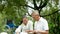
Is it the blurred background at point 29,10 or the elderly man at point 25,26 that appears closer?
the elderly man at point 25,26

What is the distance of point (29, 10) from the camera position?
6.92 meters

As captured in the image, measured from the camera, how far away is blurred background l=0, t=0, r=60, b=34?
5.57 meters

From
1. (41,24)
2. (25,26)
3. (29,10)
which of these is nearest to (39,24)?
(41,24)

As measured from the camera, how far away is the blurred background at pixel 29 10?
18.3 feet

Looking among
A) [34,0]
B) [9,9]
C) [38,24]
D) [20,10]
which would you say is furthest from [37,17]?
[34,0]

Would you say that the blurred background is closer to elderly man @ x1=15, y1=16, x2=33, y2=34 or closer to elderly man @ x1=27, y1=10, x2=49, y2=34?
elderly man @ x1=15, y1=16, x2=33, y2=34

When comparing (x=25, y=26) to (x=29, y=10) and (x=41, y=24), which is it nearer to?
(x=41, y=24)

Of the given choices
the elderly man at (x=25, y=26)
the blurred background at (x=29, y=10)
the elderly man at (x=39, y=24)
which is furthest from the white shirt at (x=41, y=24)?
the blurred background at (x=29, y=10)

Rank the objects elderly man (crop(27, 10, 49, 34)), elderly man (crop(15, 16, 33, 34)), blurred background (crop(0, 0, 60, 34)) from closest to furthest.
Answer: elderly man (crop(27, 10, 49, 34)) → elderly man (crop(15, 16, 33, 34)) → blurred background (crop(0, 0, 60, 34))

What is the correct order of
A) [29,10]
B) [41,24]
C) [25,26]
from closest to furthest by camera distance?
[41,24], [25,26], [29,10]

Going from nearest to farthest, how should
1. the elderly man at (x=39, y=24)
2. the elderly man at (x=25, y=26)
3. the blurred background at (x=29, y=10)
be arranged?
the elderly man at (x=39, y=24)
the elderly man at (x=25, y=26)
the blurred background at (x=29, y=10)

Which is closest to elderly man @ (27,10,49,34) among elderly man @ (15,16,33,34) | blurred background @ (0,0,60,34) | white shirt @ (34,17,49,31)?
white shirt @ (34,17,49,31)

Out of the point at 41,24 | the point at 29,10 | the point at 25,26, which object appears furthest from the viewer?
the point at 29,10

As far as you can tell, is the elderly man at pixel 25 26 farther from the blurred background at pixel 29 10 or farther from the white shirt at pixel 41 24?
the blurred background at pixel 29 10
